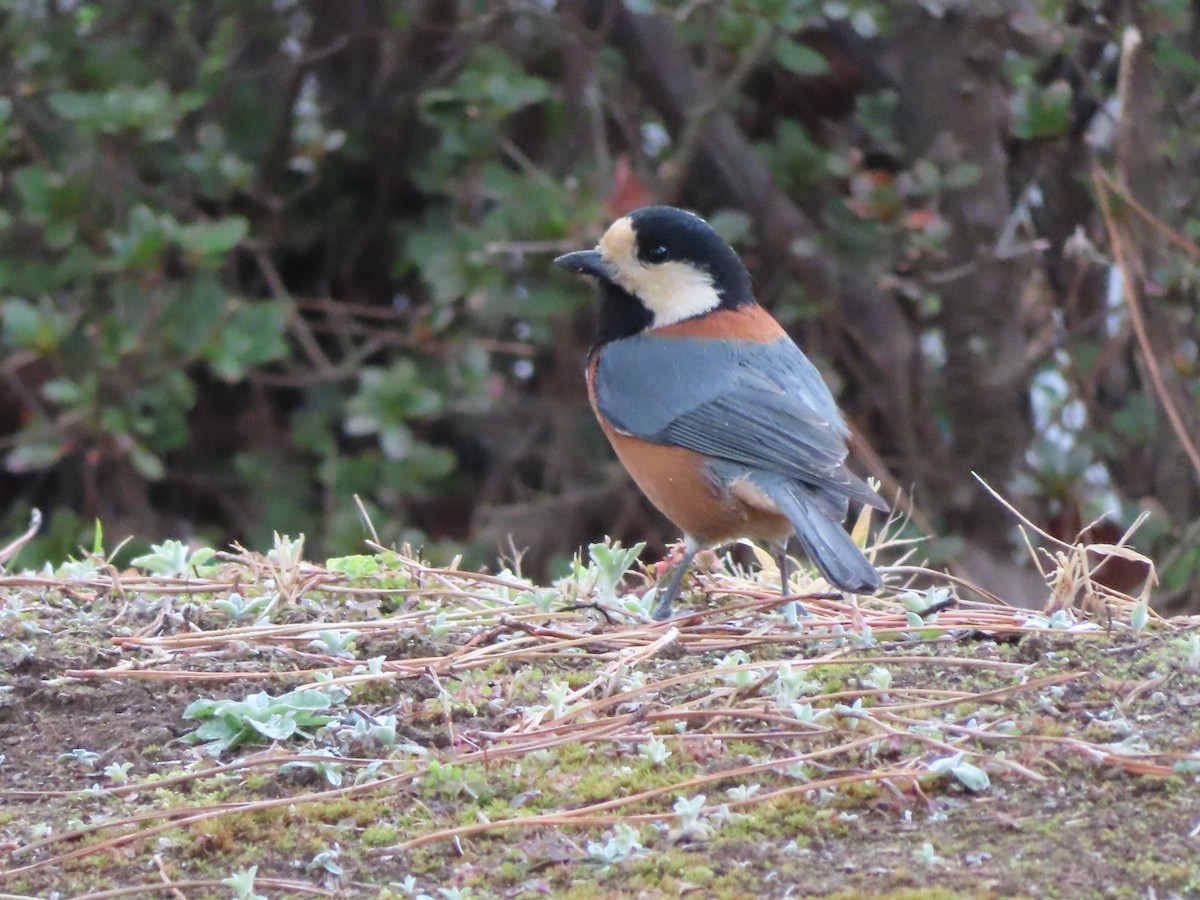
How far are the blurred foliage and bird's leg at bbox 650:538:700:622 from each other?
203cm

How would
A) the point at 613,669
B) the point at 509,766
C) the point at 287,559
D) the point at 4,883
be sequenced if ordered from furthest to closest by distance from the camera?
the point at 287,559, the point at 613,669, the point at 509,766, the point at 4,883

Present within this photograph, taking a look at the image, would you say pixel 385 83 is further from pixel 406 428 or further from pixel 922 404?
pixel 922 404

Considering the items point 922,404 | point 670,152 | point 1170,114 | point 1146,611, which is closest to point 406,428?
point 670,152

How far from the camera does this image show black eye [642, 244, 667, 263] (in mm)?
4676

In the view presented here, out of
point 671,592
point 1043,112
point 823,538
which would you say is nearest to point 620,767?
point 671,592

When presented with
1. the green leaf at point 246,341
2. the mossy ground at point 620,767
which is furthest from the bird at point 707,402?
the green leaf at point 246,341

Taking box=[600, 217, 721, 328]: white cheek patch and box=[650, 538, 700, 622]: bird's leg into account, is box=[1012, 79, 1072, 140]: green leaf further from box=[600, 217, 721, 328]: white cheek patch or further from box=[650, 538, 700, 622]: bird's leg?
box=[650, 538, 700, 622]: bird's leg

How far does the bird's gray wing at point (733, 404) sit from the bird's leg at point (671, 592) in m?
0.42

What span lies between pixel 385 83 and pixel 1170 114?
3.00 metres

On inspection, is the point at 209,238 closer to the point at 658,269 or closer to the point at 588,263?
the point at 588,263

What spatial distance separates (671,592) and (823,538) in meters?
0.39

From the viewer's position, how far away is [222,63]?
6039 mm

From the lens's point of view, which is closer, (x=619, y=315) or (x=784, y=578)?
(x=784, y=578)

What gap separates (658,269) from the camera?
4.70m
